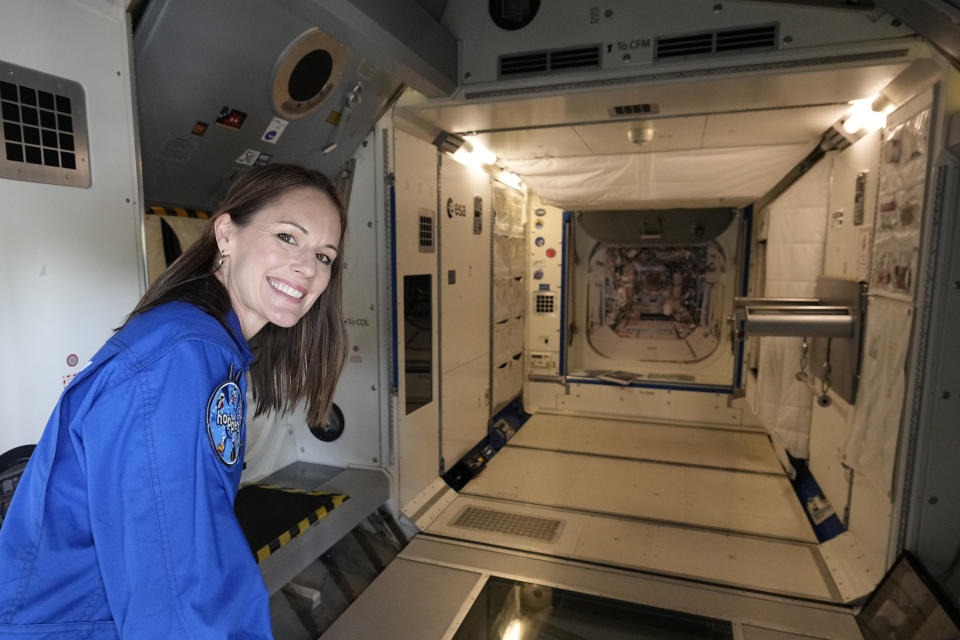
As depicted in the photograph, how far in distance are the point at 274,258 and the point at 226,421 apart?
1.47ft

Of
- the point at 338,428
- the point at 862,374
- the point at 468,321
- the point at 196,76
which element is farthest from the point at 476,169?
the point at 862,374

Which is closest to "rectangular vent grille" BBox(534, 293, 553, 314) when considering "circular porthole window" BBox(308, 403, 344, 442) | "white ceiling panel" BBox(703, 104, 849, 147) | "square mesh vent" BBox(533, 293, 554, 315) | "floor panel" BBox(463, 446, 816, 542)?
"square mesh vent" BBox(533, 293, 554, 315)

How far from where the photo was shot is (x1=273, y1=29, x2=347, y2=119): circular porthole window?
2811mm

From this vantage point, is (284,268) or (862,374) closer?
(284,268)

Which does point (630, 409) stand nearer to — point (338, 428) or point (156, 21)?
point (338, 428)

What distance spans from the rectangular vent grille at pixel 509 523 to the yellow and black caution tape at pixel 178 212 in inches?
106

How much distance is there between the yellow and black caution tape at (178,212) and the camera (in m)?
3.04

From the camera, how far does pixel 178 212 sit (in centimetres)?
316

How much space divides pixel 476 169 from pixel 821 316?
3.07 meters

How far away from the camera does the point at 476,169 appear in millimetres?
5336

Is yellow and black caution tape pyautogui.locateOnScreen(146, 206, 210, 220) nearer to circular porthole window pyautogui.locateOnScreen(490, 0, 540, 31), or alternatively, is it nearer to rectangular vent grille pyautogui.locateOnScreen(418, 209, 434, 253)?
rectangular vent grille pyautogui.locateOnScreen(418, 209, 434, 253)

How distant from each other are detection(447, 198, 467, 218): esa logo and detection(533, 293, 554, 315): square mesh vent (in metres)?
2.64

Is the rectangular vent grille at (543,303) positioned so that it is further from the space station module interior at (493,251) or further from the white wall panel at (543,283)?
the space station module interior at (493,251)

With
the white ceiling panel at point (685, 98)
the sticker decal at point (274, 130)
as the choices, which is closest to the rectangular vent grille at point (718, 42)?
the white ceiling panel at point (685, 98)
